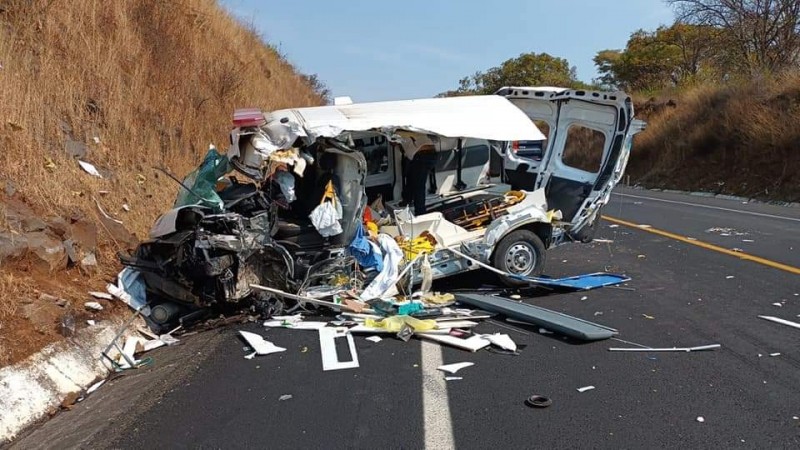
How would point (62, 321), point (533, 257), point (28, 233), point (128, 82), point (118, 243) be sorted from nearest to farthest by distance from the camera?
point (62, 321)
point (28, 233)
point (118, 243)
point (533, 257)
point (128, 82)

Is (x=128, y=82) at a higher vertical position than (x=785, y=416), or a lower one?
higher

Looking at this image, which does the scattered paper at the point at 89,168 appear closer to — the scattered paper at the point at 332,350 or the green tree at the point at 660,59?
the scattered paper at the point at 332,350

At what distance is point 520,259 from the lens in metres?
8.10

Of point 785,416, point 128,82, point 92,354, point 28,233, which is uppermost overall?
point 128,82

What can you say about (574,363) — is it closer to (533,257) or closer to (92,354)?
(533,257)

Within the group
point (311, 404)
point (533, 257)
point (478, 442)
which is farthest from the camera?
point (533, 257)

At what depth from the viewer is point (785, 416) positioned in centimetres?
407

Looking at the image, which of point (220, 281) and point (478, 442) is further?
point (220, 281)

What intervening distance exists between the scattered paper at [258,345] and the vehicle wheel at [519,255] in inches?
121

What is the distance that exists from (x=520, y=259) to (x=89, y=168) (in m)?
5.56

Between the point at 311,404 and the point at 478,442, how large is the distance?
1259mm

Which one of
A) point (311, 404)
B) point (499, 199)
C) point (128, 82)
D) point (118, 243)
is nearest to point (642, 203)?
point (499, 199)

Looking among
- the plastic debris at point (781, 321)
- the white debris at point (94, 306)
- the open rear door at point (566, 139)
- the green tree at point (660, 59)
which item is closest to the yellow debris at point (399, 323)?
the white debris at point (94, 306)

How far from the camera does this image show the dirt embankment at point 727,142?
21766 mm
